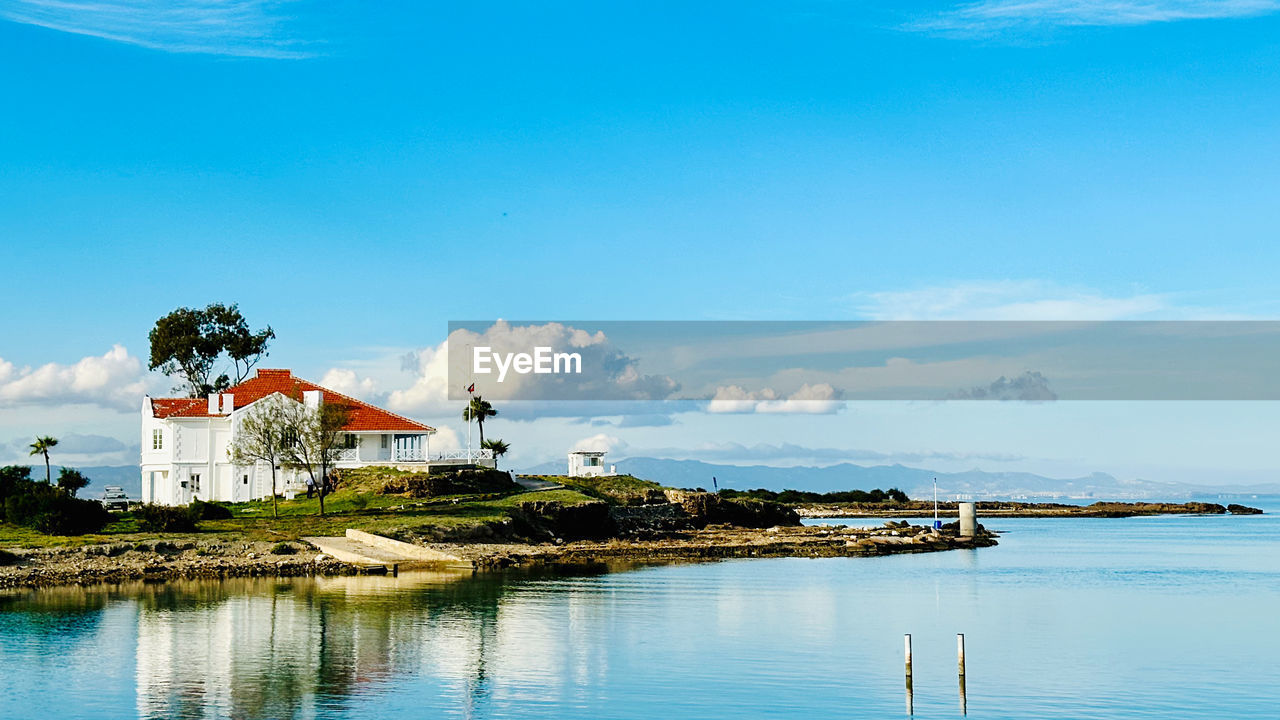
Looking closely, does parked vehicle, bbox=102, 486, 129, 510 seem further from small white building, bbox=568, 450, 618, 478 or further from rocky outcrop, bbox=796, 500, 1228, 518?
rocky outcrop, bbox=796, 500, 1228, 518

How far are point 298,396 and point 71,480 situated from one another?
14504 millimetres

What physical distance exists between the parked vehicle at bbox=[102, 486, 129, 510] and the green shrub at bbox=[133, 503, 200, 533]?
17090mm

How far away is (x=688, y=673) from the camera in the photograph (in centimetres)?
3225

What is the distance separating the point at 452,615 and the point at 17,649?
1338 centimetres

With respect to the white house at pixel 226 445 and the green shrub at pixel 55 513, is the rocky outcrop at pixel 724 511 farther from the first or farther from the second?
the green shrub at pixel 55 513

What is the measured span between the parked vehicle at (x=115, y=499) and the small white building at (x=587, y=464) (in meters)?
36.1

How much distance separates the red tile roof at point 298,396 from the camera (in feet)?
268

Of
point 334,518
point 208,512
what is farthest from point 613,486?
point 208,512

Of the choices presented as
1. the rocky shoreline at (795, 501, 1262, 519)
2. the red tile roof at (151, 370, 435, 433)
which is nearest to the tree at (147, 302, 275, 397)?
the red tile roof at (151, 370, 435, 433)

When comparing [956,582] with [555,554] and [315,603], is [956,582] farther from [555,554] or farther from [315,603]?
[315,603]

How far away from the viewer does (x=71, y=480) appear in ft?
251

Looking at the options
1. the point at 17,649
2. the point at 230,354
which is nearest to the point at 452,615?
the point at 17,649

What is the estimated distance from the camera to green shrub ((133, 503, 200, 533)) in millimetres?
60719

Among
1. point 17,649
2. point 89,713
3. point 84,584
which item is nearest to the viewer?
point 89,713
